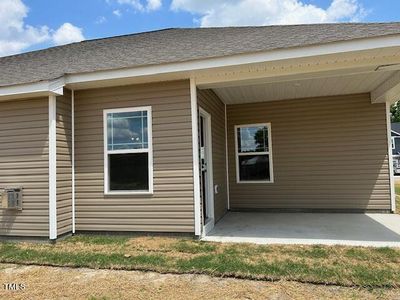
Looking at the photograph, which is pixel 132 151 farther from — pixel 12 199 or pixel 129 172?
pixel 12 199

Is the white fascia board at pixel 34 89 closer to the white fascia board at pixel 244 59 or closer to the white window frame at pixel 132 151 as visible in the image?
the white fascia board at pixel 244 59

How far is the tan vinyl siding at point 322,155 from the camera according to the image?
6.87 meters

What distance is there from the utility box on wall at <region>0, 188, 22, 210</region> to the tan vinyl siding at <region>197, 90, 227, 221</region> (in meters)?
3.22

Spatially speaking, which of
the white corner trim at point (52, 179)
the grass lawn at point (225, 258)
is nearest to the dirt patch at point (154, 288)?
the grass lawn at point (225, 258)

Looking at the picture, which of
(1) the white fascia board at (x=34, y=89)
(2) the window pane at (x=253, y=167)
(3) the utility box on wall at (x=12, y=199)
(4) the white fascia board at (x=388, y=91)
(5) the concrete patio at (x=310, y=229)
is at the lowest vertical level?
(5) the concrete patio at (x=310, y=229)

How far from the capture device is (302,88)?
6.35 meters

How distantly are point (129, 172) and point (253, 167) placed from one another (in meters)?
3.40

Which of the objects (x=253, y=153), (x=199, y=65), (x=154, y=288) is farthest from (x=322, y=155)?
(x=154, y=288)

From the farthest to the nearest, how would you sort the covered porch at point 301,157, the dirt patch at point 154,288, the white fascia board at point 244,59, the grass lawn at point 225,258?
the covered porch at point 301,157 → the white fascia board at point 244,59 → the grass lawn at point 225,258 → the dirt patch at point 154,288

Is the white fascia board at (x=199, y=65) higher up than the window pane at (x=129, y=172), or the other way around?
the white fascia board at (x=199, y=65)

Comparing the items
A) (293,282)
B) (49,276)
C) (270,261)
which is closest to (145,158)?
(49,276)

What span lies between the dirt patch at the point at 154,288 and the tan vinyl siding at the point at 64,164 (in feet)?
4.68

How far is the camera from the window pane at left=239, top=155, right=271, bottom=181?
24.5 ft

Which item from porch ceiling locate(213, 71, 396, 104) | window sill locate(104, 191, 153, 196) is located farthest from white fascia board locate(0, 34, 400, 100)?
window sill locate(104, 191, 153, 196)
